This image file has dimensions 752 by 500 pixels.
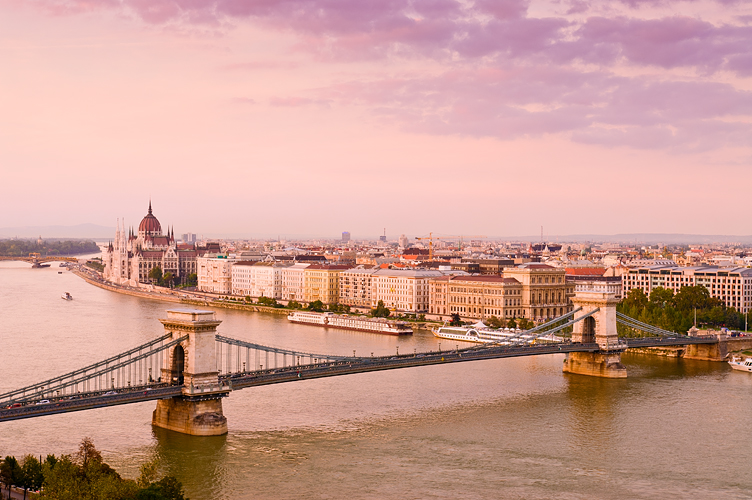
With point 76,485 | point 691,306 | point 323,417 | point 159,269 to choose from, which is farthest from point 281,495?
point 159,269

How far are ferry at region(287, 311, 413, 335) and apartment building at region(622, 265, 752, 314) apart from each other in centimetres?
1589

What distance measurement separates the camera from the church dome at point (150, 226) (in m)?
98.4

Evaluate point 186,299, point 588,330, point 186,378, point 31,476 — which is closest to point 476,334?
point 588,330

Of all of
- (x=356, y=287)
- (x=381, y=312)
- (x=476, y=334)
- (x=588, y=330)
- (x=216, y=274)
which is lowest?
(x=476, y=334)

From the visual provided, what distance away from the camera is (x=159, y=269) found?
84.9 metres

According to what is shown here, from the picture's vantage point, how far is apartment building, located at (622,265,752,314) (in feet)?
161

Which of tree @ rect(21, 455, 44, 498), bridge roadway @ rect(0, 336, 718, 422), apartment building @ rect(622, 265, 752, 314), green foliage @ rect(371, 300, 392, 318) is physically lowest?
tree @ rect(21, 455, 44, 498)

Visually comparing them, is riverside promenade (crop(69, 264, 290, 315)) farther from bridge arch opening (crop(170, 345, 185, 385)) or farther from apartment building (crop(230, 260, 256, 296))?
bridge arch opening (crop(170, 345, 185, 385))

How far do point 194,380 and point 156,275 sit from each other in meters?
65.7

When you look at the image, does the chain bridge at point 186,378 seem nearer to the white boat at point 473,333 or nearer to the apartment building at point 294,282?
the white boat at point 473,333

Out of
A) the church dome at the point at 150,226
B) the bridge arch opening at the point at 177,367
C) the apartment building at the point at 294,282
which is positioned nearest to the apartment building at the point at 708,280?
the apartment building at the point at 294,282

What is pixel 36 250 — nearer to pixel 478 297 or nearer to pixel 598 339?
pixel 478 297

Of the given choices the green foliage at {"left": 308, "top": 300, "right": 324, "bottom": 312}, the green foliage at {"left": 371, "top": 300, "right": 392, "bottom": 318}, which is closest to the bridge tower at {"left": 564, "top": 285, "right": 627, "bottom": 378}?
the green foliage at {"left": 371, "top": 300, "right": 392, "bottom": 318}

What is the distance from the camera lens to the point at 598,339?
102 feet
